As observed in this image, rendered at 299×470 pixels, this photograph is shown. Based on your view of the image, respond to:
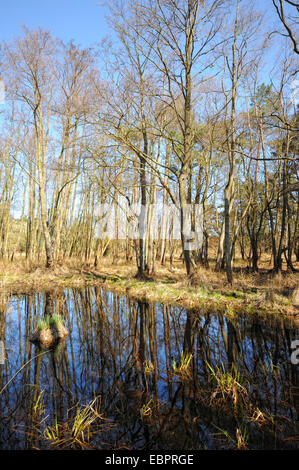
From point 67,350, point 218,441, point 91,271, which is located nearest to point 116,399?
point 218,441

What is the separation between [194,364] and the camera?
14.4 feet

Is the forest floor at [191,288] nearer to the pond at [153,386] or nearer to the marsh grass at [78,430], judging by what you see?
the pond at [153,386]

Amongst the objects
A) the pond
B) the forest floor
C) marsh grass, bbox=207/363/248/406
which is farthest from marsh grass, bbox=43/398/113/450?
the forest floor

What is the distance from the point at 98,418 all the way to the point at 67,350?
223cm

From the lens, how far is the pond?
269 cm

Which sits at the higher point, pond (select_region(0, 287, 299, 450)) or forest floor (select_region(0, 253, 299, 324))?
forest floor (select_region(0, 253, 299, 324))

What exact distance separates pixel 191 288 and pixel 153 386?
5.84 metres

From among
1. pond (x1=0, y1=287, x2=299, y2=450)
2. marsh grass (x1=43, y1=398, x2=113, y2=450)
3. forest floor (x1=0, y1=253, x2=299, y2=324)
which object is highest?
forest floor (x1=0, y1=253, x2=299, y2=324)

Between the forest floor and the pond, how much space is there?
0.99 meters

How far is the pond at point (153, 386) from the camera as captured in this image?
2.69 meters

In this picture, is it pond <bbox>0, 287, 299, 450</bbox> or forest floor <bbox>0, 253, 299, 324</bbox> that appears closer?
pond <bbox>0, 287, 299, 450</bbox>

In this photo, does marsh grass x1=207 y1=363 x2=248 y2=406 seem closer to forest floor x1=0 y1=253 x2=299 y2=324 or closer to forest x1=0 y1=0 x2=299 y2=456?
forest x1=0 y1=0 x2=299 y2=456

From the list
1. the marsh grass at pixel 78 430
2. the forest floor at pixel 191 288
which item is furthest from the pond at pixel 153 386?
the forest floor at pixel 191 288

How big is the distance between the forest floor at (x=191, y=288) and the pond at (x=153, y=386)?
3.23 feet
